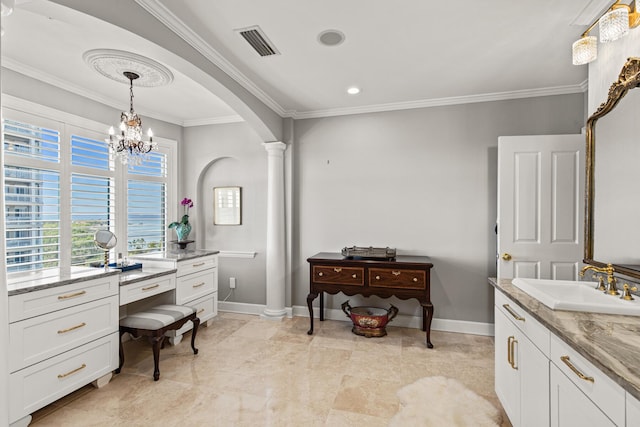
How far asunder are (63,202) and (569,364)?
3883 millimetres

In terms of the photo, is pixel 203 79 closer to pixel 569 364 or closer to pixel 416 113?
pixel 416 113

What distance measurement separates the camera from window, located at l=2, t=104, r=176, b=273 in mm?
2709

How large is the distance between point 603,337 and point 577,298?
68cm

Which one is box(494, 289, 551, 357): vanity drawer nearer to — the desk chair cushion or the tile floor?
the tile floor

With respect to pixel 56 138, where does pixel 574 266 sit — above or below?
below

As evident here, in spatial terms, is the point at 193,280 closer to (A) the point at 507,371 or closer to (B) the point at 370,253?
(B) the point at 370,253

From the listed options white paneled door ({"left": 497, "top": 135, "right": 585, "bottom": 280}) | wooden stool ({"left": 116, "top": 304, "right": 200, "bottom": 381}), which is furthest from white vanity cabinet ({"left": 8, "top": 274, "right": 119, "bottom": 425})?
white paneled door ({"left": 497, "top": 135, "right": 585, "bottom": 280})

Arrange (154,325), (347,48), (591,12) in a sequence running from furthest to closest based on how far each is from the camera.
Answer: (154,325) → (347,48) → (591,12)

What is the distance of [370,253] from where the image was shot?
3.43m

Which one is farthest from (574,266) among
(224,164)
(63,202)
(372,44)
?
(63,202)

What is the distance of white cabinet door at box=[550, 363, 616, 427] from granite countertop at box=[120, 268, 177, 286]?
115 inches

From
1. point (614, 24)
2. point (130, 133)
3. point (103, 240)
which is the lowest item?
point (103, 240)

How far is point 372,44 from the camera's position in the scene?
2.45 m

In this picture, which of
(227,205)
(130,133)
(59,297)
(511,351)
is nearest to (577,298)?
(511,351)
